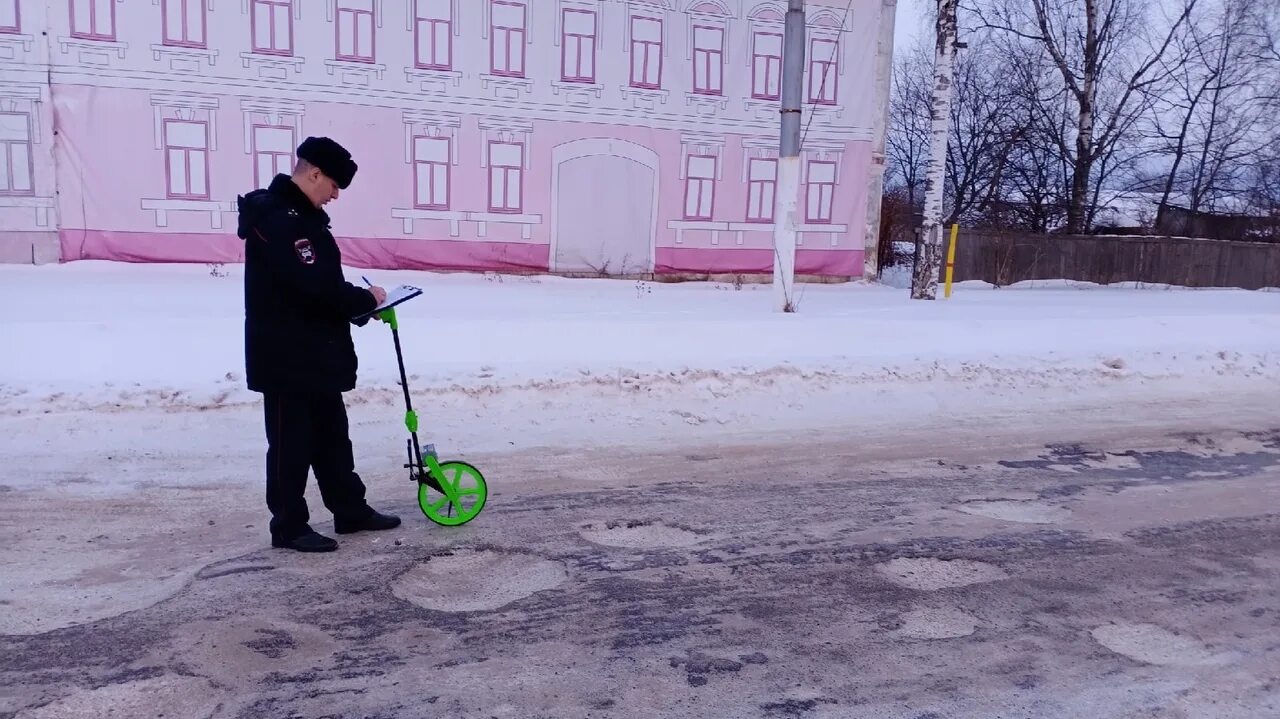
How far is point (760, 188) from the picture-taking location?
A: 1891cm

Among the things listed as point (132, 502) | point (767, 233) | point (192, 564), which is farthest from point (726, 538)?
point (767, 233)

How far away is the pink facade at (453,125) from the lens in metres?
15.4

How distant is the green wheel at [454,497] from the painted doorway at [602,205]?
44.1ft

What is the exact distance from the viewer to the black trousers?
→ 420 centimetres

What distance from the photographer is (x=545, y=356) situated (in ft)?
25.7

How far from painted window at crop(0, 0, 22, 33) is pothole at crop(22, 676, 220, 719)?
15557mm

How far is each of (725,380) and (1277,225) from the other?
25254 mm

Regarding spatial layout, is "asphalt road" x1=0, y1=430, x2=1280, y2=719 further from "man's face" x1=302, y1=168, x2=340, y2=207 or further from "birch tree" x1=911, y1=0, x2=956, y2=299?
"birch tree" x1=911, y1=0, x2=956, y2=299

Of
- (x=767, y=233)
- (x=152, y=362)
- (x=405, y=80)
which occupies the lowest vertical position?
(x=152, y=362)

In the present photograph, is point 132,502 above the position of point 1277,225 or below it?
below

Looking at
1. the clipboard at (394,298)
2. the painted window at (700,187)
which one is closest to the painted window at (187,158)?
the painted window at (700,187)

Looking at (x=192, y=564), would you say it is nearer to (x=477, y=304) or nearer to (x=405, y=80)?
(x=477, y=304)

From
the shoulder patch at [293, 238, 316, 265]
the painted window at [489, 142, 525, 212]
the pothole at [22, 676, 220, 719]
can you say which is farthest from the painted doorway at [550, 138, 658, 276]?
the pothole at [22, 676, 220, 719]

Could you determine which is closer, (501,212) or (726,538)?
(726,538)
